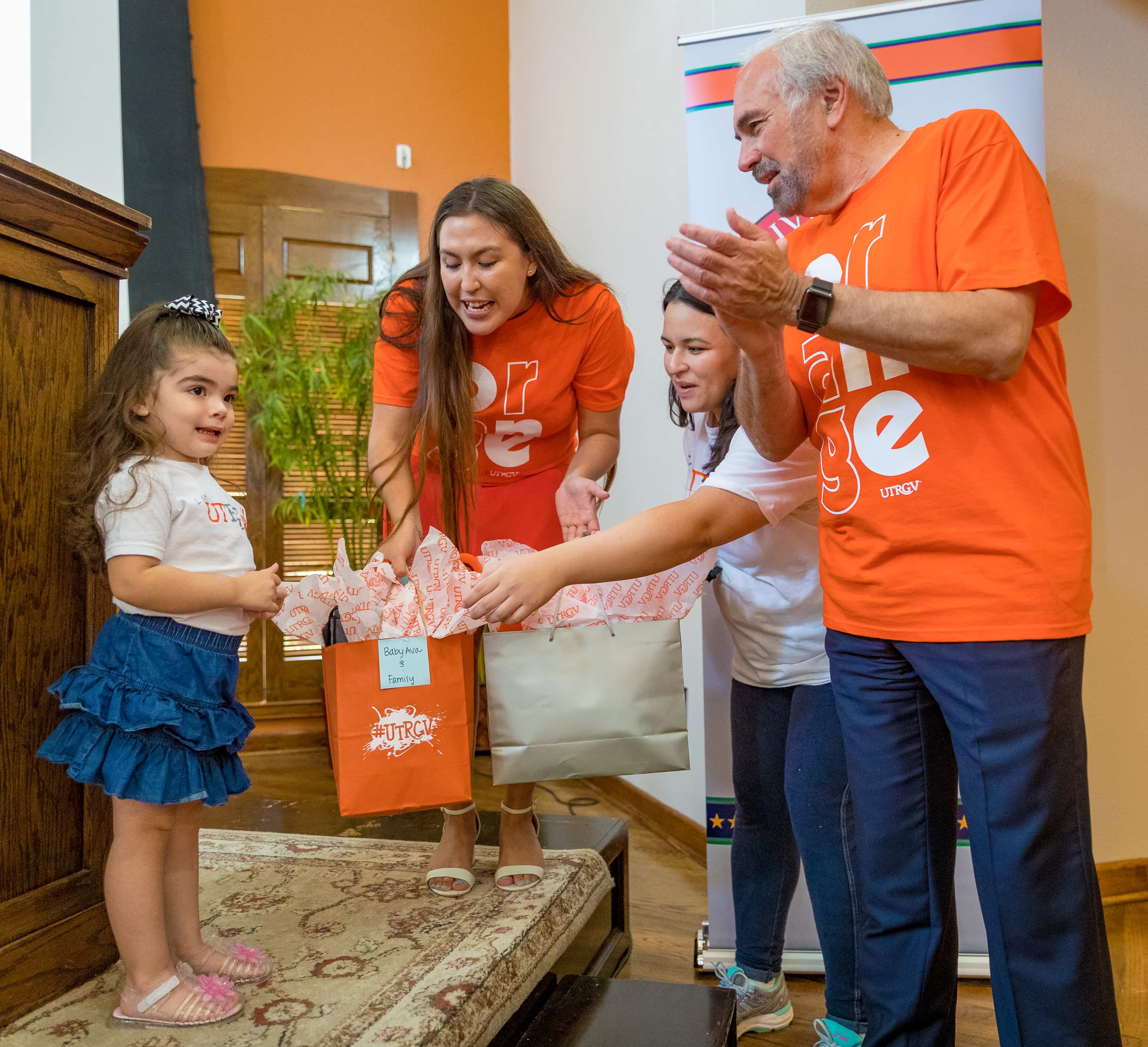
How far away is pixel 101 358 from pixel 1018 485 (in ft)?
4.10

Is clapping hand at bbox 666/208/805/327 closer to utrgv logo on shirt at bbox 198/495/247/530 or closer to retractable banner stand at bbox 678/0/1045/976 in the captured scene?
utrgv logo on shirt at bbox 198/495/247/530

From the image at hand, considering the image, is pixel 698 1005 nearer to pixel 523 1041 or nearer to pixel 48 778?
pixel 523 1041

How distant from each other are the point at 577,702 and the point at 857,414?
1.94 feet

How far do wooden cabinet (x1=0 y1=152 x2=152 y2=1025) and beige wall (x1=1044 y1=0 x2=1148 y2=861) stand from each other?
1962 mm

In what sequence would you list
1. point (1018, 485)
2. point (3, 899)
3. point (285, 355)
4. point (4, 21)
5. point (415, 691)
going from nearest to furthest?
point (1018, 485) → point (3, 899) → point (415, 691) → point (4, 21) → point (285, 355)

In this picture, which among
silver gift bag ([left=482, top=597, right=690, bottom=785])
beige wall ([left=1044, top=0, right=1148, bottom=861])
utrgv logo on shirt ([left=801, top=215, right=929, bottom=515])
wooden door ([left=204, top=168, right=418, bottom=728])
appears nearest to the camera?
utrgv logo on shirt ([left=801, top=215, right=929, bottom=515])

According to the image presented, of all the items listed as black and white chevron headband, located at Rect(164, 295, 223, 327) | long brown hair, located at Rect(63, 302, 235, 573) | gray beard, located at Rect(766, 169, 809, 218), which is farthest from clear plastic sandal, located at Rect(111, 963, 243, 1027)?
gray beard, located at Rect(766, 169, 809, 218)

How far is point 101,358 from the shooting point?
141 cm

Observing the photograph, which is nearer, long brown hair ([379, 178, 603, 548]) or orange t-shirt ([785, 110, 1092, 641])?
orange t-shirt ([785, 110, 1092, 641])

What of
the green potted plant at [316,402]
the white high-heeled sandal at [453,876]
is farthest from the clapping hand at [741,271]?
the green potted plant at [316,402]

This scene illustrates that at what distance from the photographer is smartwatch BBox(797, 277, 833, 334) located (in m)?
1.00

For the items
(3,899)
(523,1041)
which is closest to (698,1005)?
(523,1041)

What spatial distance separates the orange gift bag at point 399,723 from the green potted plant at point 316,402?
2239 millimetres

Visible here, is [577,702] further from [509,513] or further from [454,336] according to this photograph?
[454,336]
